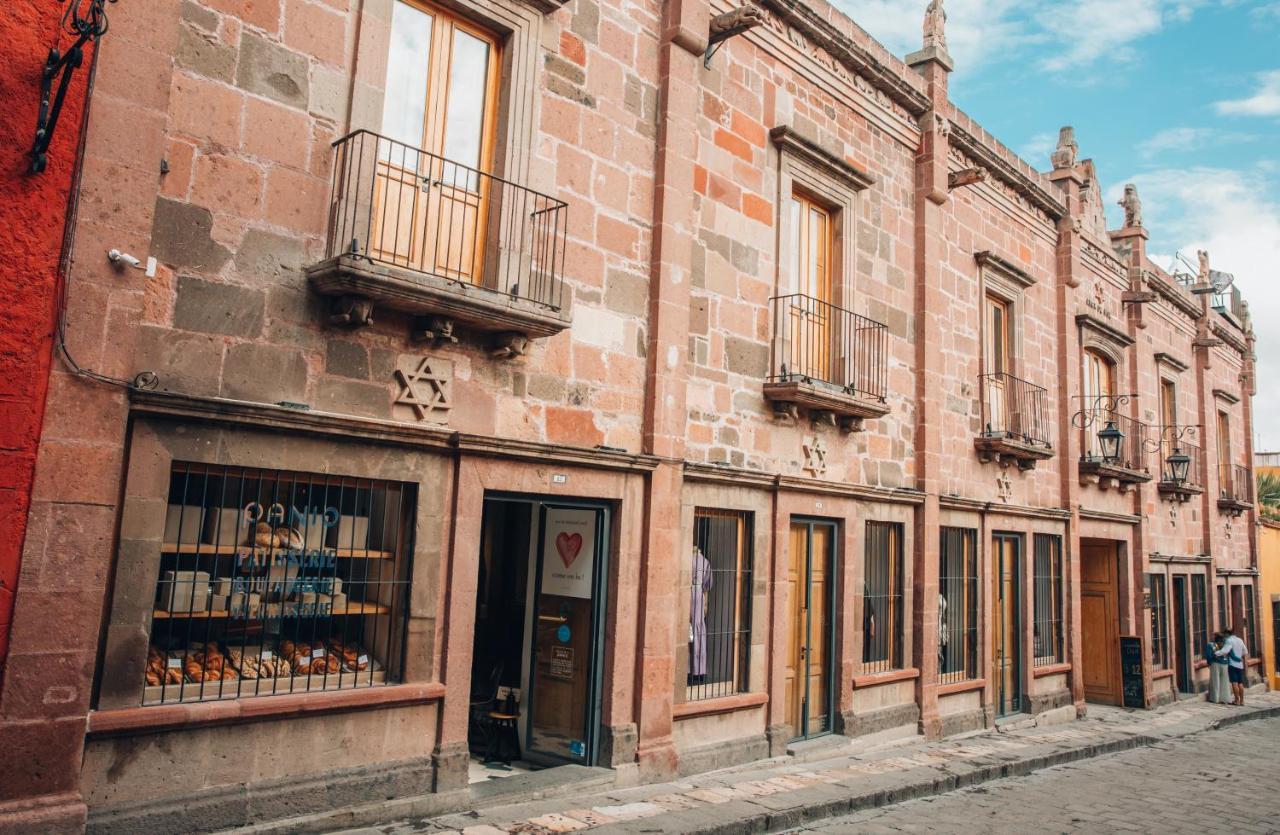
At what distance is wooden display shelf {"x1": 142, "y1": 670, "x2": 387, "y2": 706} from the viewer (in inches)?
222

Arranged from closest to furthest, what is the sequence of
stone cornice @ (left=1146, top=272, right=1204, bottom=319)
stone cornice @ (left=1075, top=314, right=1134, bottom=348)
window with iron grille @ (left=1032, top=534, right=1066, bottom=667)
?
1. window with iron grille @ (left=1032, top=534, right=1066, bottom=667)
2. stone cornice @ (left=1075, top=314, right=1134, bottom=348)
3. stone cornice @ (left=1146, top=272, right=1204, bottom=319)

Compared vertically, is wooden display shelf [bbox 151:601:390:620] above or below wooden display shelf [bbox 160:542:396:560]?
below

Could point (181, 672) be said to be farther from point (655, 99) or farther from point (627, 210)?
point (655, 99)

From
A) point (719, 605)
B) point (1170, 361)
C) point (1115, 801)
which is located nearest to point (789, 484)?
point (719, 605)

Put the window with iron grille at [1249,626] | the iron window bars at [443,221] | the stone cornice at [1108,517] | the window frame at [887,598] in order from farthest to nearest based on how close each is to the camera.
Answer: the window with iron grille at [1249,626], the stone cornice at [1108,517], the window frame at [887,598], the iron window bars at [443,221]

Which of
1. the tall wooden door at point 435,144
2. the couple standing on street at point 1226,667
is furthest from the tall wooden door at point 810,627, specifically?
the couple standing on street at point 1226,667

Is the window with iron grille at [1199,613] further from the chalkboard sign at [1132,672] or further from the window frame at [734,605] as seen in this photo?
the window frame at [734,605]

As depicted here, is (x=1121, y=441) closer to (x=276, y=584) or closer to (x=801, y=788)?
(x=801, y=788)

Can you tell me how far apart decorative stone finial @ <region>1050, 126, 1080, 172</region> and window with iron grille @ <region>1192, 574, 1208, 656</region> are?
29.3 ft

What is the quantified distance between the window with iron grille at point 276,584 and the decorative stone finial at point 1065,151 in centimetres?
1431

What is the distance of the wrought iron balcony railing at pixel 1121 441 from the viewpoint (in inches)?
624

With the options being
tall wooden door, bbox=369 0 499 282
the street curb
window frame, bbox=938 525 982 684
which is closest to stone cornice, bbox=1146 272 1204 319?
window frame, bbox=938 525 982 684

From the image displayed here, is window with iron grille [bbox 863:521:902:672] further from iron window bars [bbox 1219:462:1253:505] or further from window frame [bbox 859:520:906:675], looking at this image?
iron window bars [bbox 1219:462:1253:505]

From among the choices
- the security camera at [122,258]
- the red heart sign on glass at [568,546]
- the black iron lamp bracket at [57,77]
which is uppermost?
the black iron lamp bracket at [57,77]
